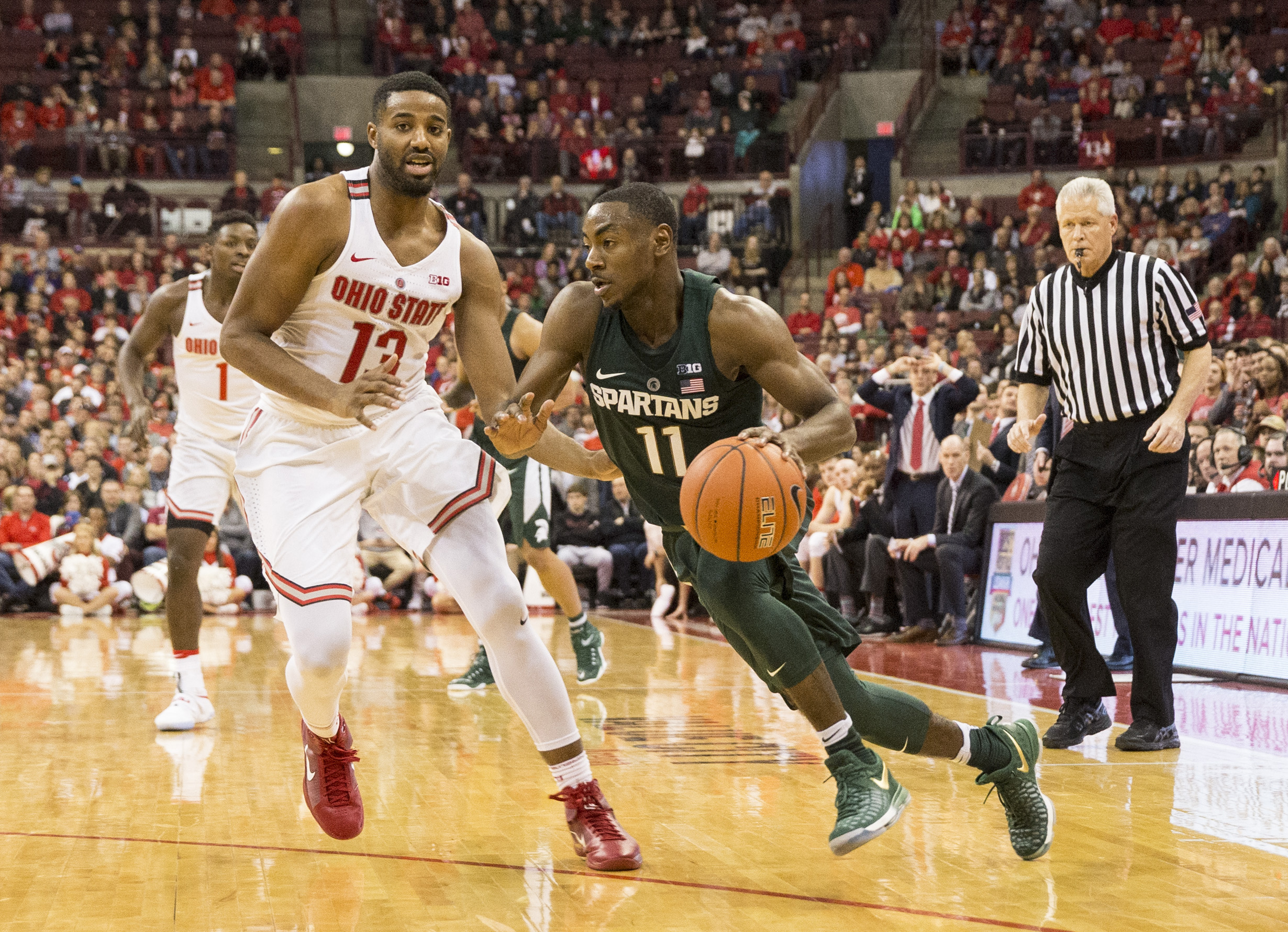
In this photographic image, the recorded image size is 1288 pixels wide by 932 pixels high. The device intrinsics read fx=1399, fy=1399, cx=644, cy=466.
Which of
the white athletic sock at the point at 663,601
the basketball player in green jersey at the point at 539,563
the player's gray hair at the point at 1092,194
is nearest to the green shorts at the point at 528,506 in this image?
the basketball player in green jersey at the point at 539,563

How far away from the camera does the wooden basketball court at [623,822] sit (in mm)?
3230

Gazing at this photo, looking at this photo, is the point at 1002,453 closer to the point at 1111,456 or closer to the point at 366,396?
the point at 1111,456

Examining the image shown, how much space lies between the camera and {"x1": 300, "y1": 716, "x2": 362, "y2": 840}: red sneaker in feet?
12.6

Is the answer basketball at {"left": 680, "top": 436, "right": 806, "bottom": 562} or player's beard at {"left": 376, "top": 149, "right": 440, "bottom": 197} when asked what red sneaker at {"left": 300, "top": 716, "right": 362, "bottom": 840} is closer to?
basketball at {"left": 680, "top": 436, "right": 806, "bottom": 562}

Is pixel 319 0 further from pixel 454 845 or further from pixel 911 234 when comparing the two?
pixel 454 845

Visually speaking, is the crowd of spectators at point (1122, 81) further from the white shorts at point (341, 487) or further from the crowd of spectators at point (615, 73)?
the white shorts at point (341, 487)

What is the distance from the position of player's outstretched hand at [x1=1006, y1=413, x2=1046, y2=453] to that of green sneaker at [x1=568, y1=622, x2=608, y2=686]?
2.61 m

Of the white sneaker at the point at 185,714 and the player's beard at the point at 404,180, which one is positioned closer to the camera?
the player's beard at the point at 404,180

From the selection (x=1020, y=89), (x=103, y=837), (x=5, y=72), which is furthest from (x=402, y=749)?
(x=5, y=72)

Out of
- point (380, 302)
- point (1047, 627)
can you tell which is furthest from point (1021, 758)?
point (1047, 627)

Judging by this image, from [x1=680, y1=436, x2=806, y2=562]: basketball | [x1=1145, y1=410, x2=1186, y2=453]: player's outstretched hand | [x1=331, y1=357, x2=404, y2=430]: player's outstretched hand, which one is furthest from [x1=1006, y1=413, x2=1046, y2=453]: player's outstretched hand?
[x1=331, y1=357, x2=404, y2=430]: player's outstretched hand

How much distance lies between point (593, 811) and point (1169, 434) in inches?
106

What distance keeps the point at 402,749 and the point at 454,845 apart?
5.36 ft

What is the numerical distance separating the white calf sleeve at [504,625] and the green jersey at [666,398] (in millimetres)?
457
